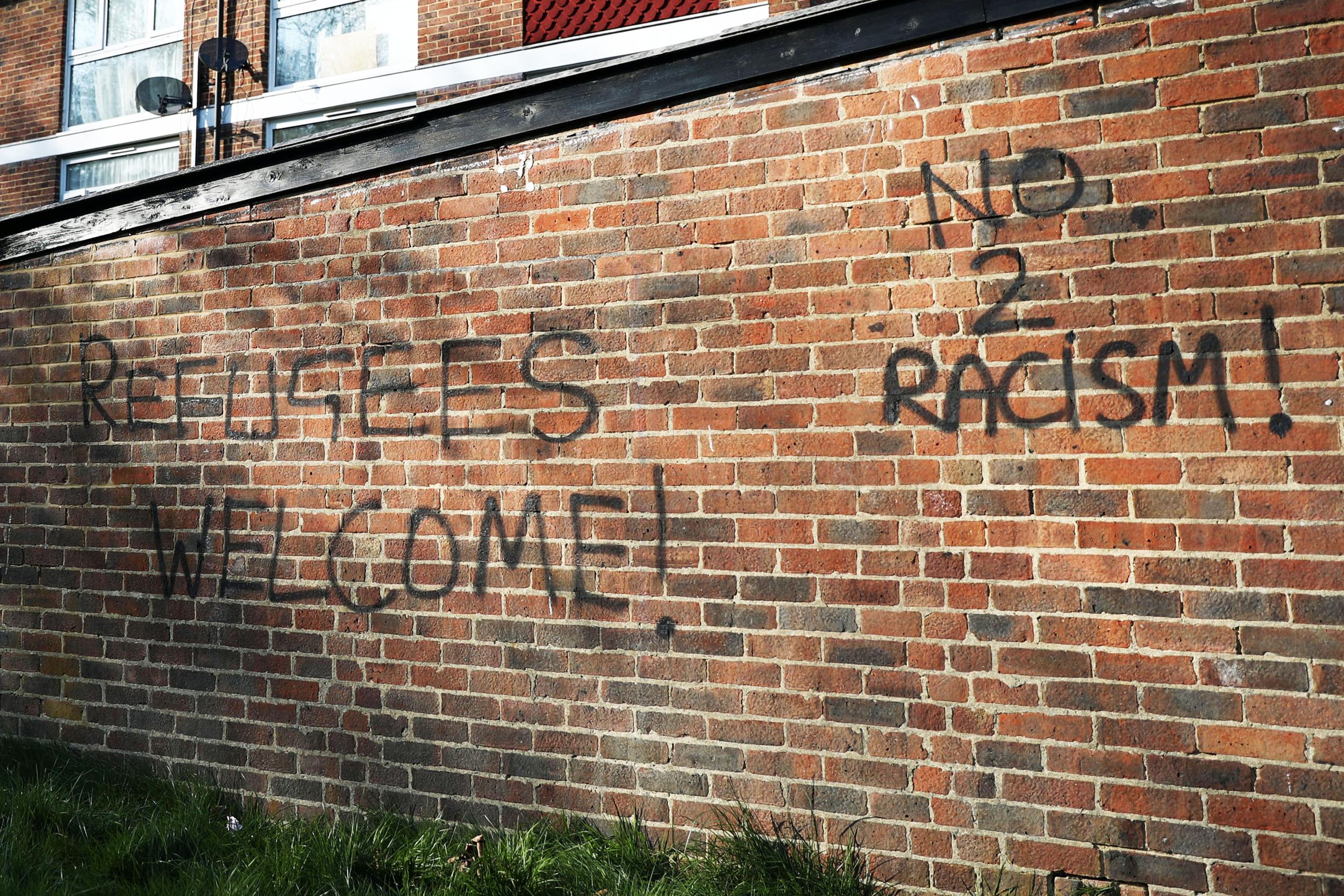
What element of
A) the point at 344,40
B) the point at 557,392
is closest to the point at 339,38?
the point at 344,40

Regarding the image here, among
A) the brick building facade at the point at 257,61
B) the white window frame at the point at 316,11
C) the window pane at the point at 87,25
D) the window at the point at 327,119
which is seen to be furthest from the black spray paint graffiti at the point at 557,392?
the window pane at the point at 87,25

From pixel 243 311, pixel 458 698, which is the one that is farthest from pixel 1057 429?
pixel 243 311

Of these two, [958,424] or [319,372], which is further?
[319,372]

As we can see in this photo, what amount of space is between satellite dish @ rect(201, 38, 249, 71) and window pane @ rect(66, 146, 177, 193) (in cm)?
142

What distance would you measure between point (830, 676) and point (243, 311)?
2.99 m

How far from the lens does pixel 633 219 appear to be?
10.8 ft

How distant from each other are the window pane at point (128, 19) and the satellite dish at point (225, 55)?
5.70 ft

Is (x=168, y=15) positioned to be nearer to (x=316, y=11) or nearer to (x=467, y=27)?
(x=316, y=11)

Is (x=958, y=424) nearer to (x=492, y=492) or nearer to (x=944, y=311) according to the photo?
(x=944, y=311)

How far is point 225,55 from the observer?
35.2 feet

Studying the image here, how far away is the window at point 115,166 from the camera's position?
37.9 feet

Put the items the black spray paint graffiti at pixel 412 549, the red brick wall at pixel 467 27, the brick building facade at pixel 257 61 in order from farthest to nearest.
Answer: the red brick wall at pixel 467 27
the brick building facade at pixel 257 61
the black spray paint graffiti at pixel 412 549

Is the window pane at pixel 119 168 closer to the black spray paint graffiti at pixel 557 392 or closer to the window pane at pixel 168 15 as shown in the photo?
the window pane at pixel 168 15

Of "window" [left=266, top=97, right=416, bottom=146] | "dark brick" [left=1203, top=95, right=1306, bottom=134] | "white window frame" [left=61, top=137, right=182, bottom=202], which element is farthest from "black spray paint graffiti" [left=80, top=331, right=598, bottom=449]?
"white window frame" [left=61, top=137, right=182, bottom=202]
